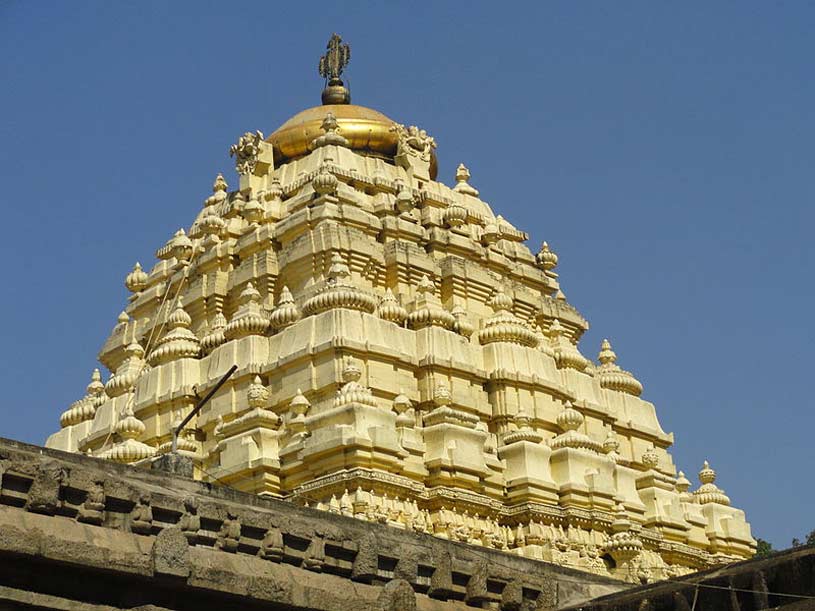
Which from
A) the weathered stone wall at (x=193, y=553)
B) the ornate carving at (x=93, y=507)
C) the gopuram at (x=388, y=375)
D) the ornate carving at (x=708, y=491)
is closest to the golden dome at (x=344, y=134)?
the gopuram at (x=388, y=375)

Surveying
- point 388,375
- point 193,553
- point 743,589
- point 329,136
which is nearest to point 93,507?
point 193,553

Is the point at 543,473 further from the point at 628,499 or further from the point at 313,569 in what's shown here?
the point at 313,569

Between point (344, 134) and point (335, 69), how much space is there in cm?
487

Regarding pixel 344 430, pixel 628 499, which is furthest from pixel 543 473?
pixel 344 430

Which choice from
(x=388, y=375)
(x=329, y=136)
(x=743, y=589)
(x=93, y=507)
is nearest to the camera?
(x=93, y=507)

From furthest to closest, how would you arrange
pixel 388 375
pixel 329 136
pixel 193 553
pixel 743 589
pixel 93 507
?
pixel 329 136
pixel 388 375
pixel 743 589
pixel 193 553
pixel 93 507

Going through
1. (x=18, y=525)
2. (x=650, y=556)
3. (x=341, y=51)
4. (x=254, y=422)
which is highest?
(x=341, y=51)

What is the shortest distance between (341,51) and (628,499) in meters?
19.5

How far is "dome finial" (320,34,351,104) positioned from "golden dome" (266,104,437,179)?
1881 mm

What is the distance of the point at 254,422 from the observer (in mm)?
32969

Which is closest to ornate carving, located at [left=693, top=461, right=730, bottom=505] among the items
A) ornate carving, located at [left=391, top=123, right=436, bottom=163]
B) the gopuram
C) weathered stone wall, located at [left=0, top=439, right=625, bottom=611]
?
the gopuram

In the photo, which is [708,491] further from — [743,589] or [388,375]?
[743,589]

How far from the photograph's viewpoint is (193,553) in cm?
1473

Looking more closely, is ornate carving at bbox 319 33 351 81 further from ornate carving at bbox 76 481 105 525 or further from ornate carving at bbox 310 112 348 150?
ornate carving at bbox 76 481 105 525
